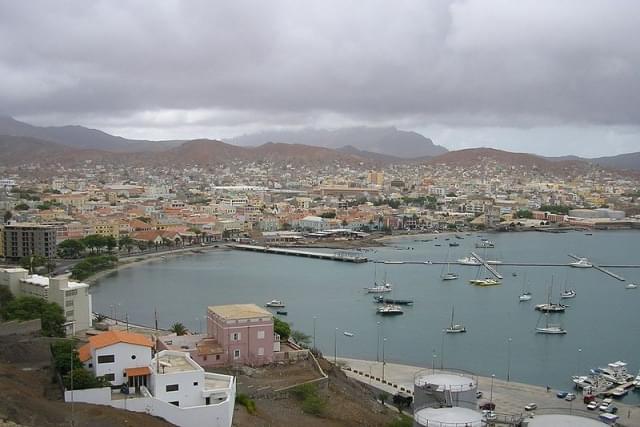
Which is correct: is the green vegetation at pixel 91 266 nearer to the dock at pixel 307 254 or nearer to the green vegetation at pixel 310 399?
the dock at pixel 307 254

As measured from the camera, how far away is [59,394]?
643cm

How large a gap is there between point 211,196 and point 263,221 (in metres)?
14.9

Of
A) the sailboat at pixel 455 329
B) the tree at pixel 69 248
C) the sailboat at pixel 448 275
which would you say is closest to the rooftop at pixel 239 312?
the sailboat at pixel 455 329

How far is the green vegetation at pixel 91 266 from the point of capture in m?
18.0

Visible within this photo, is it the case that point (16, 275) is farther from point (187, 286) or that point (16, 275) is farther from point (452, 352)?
point (452, 352)

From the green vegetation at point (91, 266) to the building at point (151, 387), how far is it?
11.5 m

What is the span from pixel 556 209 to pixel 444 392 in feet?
122

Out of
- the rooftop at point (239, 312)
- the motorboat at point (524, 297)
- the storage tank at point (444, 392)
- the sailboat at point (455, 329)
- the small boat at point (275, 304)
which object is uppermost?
the rooftop at point (239, 312)

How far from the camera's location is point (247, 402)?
7.04 m

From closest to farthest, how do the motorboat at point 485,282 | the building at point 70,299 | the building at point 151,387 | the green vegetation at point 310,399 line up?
1. the building at point 151,387
2. the green vegetation at point 310,399
3. the building at point 70,299
4. the motorboat at point 485,282

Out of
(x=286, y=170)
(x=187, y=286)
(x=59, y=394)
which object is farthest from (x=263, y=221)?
(x=286, y=170)

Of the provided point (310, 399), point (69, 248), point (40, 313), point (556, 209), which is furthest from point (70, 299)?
point (556, 209)

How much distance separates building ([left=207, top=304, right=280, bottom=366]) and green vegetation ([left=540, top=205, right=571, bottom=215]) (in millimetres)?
35088

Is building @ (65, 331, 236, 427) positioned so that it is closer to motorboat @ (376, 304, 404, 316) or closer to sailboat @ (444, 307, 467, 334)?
sailboat @ (444, 307, 467, 334)
